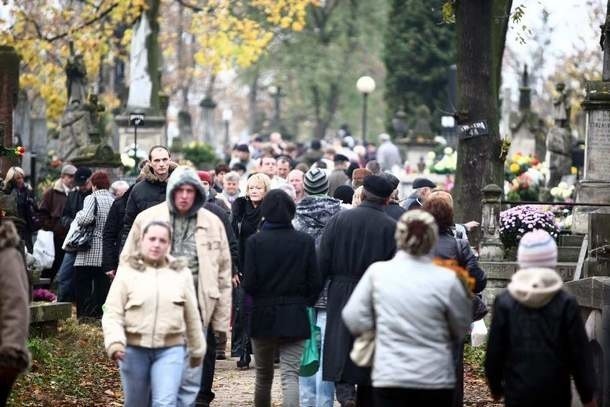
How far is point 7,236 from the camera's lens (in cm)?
1016

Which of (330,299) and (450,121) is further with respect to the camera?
(450,121)

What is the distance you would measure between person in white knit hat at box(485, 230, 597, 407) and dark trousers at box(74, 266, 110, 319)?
10414mm

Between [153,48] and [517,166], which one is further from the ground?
[153,48]

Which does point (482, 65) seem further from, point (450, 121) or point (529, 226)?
point (450, 121)

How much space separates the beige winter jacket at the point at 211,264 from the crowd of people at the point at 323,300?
1cm

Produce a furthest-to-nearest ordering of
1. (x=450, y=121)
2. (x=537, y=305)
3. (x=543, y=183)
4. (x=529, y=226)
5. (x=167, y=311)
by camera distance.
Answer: (x=450, y=121)
(x=543, y=183)
(x=529, y=226)
(x=167, y=311)
(x=537, y=305)

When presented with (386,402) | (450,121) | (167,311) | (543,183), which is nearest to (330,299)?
(167,311)

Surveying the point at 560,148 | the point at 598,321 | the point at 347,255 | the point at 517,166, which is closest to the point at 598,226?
the point at 598,321

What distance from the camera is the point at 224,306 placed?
40.5 ft

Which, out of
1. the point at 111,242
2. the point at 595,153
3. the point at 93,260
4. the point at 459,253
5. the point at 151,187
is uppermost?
the point at 595,153

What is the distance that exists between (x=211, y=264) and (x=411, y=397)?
2.66 meters

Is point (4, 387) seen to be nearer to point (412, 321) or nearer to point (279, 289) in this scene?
point (412, 321)

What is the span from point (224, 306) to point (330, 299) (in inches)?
36.7

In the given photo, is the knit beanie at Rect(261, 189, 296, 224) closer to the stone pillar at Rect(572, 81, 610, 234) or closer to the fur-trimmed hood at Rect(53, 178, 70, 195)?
the stone pillar at Rect(572, 81, 610, 234)
